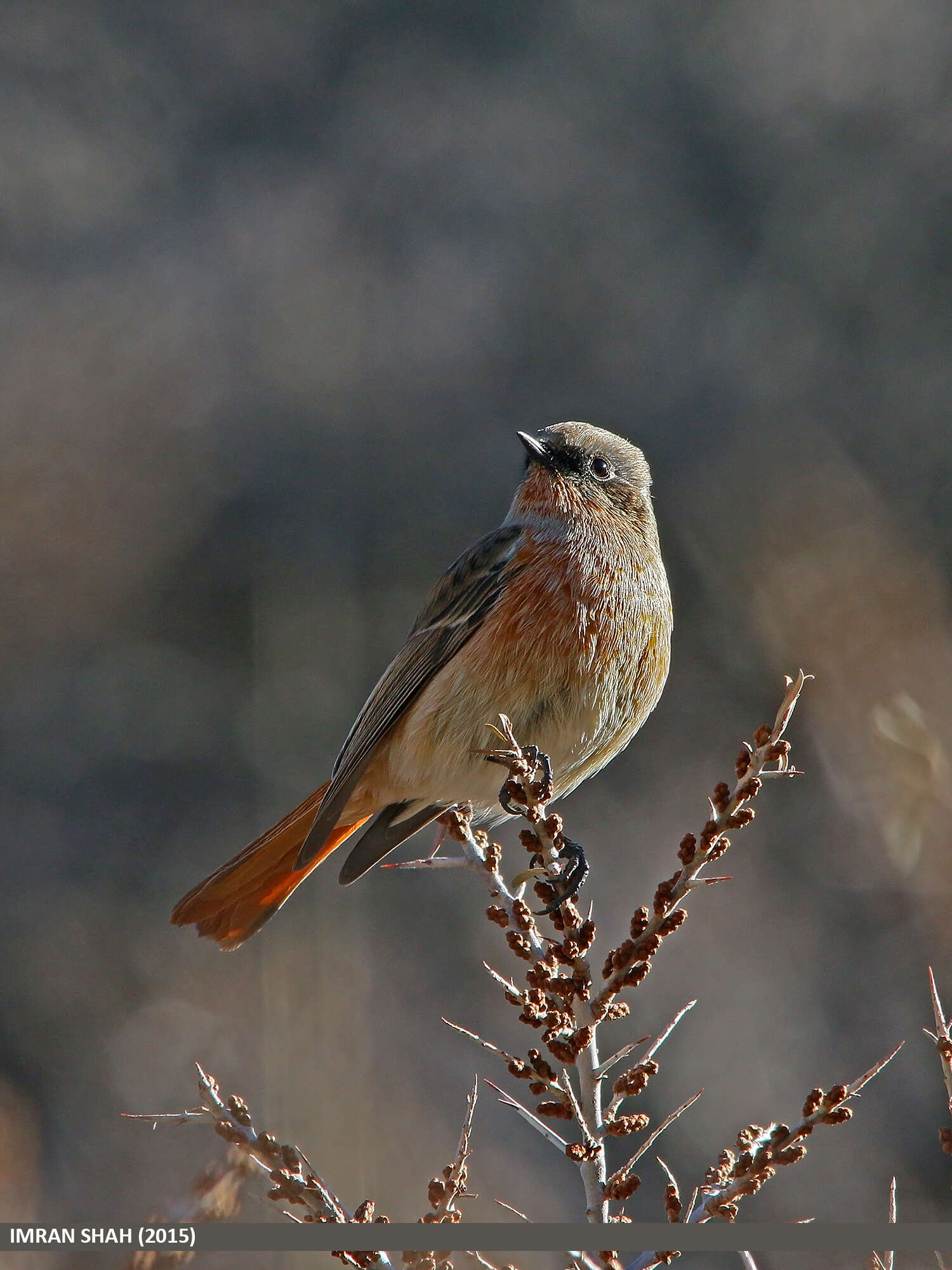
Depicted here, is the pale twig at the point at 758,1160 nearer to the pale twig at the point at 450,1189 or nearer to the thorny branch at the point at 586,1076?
the thorny branch at the point at 586,1076

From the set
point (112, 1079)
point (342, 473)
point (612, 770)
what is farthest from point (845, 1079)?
point (342, 473)

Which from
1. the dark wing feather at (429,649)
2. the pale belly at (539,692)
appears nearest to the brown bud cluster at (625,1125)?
the pale belly at (539,692)

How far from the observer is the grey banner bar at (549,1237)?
6.15 feet

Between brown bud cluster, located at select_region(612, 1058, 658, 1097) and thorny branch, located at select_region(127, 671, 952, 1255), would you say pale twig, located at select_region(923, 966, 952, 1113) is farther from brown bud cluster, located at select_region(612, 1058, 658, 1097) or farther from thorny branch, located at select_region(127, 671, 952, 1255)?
brown bud cluster, located at select_region(612, 1058, 658, 1097)

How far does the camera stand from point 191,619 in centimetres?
720

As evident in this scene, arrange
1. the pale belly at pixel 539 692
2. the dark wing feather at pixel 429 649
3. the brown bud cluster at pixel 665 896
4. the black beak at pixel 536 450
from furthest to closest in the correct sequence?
the black beak at pixel 536 450
the dark wing feather at pixel 429 649
the pale belly at pixel 539 692
the brown bud cluster at pixel 665 896

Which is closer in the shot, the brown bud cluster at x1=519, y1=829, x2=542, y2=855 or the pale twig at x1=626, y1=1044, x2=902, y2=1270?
the pale twig at x1=626, y1=1044, x2=902, y2=1270

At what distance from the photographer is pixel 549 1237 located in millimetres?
1948

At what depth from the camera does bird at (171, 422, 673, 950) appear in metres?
3.44

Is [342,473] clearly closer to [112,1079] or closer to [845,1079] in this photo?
[112,1079]

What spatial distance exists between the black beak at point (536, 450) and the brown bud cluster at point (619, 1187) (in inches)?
95.3

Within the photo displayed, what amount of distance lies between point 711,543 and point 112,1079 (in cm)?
378

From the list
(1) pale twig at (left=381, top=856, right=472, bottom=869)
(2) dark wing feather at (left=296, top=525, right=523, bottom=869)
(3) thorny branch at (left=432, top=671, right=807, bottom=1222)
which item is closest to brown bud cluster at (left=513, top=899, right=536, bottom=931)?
(3) thorny branch at (left=432, top=671, right=807, bottom=1222)

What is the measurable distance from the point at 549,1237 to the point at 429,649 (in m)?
2.02
